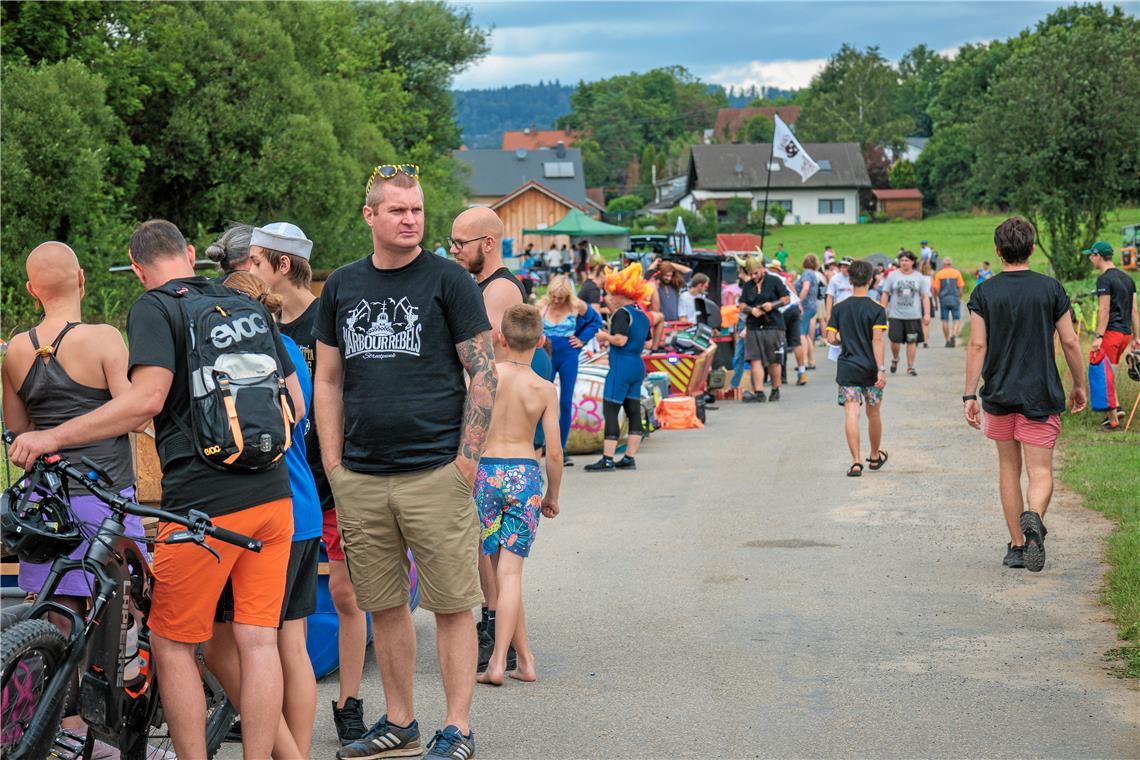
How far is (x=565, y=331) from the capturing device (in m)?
11.9

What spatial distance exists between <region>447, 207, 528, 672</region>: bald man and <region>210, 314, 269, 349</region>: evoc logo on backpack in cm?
217

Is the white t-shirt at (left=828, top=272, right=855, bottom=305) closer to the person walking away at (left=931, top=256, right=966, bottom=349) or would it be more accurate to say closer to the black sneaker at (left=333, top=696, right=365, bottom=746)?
the person walking away at (left=931, top=256, right=966, bottom=349)

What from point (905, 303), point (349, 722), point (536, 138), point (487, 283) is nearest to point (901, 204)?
point (536, 138)

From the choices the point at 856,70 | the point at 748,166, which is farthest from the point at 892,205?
the point at 856,70

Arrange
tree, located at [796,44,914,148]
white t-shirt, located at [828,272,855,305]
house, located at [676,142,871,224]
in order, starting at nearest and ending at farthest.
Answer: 1. white t-shirt, located at [828,272,855,305]
2. house, located at [676,142,871,224]
3. tree, located at [796,44,914,148]

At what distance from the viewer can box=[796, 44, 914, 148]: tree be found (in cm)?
13962

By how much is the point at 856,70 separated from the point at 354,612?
479 ft

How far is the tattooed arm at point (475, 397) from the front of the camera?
212 inches

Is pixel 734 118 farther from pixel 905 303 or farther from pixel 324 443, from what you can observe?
pixel 324 443

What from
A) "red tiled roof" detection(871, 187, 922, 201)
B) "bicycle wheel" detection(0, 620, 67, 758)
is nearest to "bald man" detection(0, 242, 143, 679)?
"bicycle wheel" detection(0, 620, 67, 758)

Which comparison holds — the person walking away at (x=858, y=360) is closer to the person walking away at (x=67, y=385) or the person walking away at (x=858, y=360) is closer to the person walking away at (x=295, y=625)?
the person walking away at (x=295, y=625)

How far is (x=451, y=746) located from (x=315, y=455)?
1.37 metres

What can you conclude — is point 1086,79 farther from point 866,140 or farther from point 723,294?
point 866,140

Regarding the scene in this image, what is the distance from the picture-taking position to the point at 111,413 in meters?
4.65
